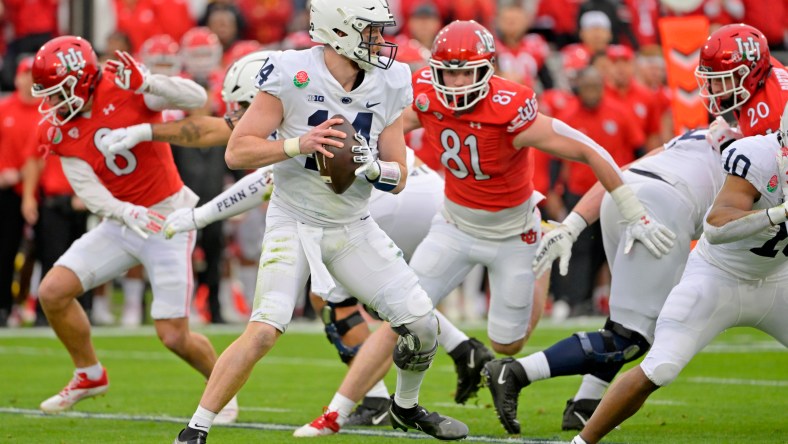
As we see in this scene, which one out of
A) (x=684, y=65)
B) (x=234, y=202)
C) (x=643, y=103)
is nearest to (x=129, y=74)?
(x=234, y=202)

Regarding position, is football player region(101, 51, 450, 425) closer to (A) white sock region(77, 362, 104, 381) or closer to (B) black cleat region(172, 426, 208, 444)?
(A) white sock region(77, 362, 104, 381)

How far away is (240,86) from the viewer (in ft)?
23.4

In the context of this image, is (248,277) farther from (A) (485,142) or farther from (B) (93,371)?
(A) (485,142)

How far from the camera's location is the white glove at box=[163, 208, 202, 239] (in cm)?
685

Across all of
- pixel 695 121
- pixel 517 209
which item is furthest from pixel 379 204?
pixel 695 121

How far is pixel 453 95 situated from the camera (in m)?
6.65

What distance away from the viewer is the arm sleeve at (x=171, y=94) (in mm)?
7246

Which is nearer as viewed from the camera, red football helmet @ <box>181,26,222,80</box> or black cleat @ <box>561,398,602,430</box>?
black cleat @ <box>561,398,602,430</box>

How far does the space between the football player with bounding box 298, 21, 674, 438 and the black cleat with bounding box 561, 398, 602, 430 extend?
0.53 m

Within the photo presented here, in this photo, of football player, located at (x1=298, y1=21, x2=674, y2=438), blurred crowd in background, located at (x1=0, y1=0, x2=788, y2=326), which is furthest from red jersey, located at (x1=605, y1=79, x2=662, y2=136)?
football player, located at (x1=298, y1=21, x2=674, y2=438)

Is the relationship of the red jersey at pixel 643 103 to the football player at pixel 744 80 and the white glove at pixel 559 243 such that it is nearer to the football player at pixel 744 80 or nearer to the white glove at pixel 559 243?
the white glove at pixel 559 243

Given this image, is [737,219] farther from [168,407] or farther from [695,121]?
[695,121]

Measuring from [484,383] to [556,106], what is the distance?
6.56 m

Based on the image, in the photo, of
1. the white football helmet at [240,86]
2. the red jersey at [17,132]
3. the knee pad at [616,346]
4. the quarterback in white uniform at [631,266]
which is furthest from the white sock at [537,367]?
the red jersey at [17,132]
